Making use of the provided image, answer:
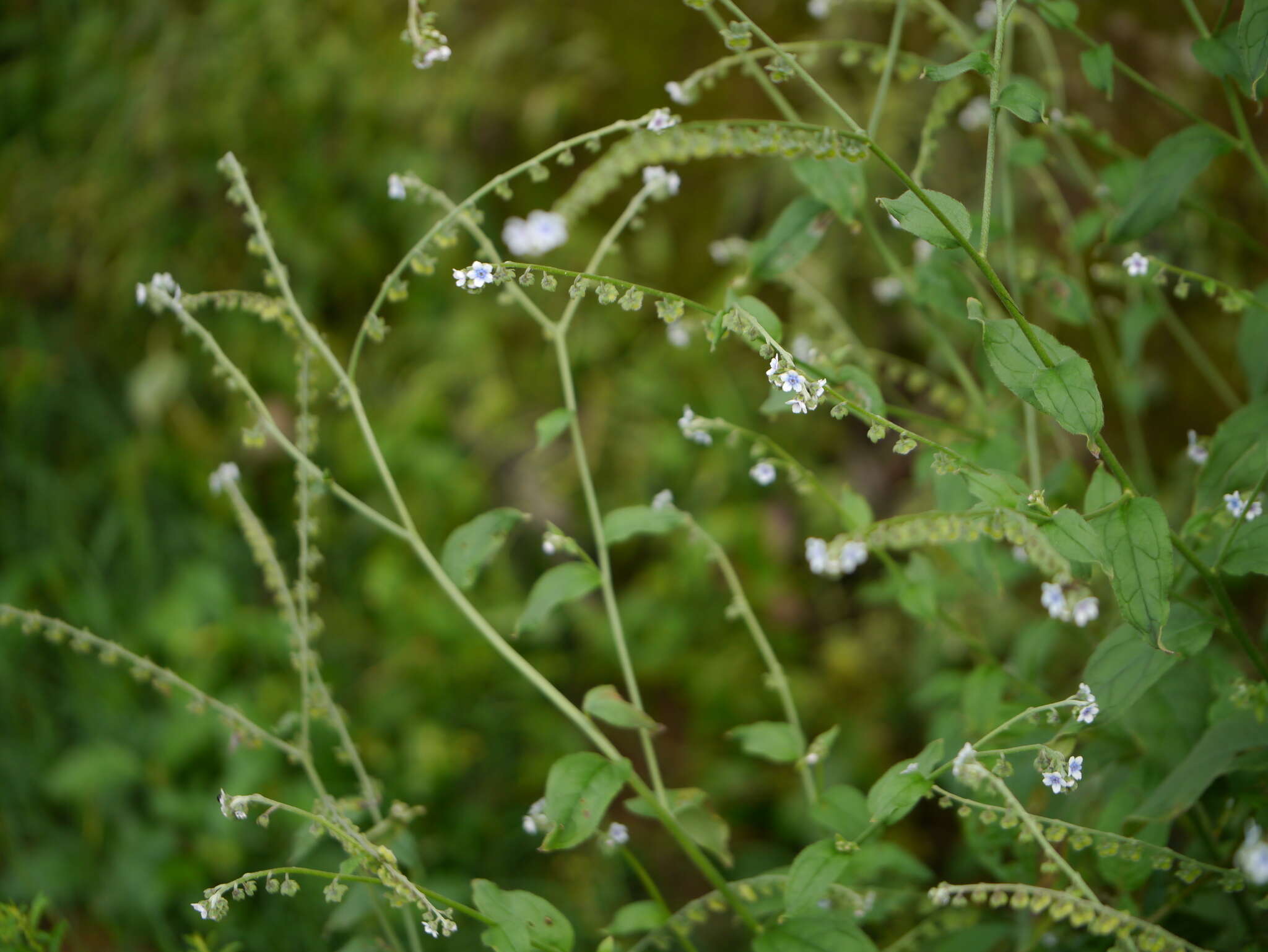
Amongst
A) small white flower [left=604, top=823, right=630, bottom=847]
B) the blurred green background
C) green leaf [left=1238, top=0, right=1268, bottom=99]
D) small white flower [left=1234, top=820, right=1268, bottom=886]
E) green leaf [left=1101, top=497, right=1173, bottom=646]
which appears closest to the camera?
small white flower [left=1234, top=820, right=1268, bottom=886]

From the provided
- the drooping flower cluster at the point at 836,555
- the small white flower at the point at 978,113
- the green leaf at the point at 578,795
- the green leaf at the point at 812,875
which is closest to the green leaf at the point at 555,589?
the green leaf at the point at 578,795

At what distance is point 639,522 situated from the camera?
4.11 ft

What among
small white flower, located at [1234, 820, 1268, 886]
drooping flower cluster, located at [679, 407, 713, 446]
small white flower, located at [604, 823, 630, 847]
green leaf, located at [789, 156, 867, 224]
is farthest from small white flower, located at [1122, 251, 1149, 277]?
small white flower, located at [604, 823, 630, 847]

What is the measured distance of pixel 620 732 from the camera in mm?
2564

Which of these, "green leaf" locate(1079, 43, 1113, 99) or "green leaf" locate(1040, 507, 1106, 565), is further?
"green leaf" locate(1079, 43, 1113, 99)

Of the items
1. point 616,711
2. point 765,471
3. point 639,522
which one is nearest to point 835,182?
point 765,471

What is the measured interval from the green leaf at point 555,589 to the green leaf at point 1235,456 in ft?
2.45

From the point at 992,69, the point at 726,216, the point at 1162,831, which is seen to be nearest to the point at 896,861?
the point at 1162,831

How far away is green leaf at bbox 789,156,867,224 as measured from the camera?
123cm

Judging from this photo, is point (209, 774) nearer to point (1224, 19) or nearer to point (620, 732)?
point (620, 732)

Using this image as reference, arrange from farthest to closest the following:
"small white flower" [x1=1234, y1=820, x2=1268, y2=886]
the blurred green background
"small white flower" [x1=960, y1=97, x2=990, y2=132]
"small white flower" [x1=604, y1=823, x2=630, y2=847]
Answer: the blurred green background
"small white flower" [x1=960, y1=97, x2=990, y2=132]
"small white flower" [x1=604, y1=823, x2=630, y2=847]
"small white flower" [x1=1234, y1=820, x2=1268, y2=886]

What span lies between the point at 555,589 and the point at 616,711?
0.16 metres

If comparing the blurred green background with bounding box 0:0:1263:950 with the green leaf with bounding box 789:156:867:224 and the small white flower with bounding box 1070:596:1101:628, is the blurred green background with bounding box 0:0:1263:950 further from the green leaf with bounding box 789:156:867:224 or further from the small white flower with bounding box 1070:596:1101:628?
the green leaf with bounding box 789:156:867:224

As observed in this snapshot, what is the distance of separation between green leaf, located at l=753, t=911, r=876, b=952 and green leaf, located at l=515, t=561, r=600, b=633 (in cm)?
44
